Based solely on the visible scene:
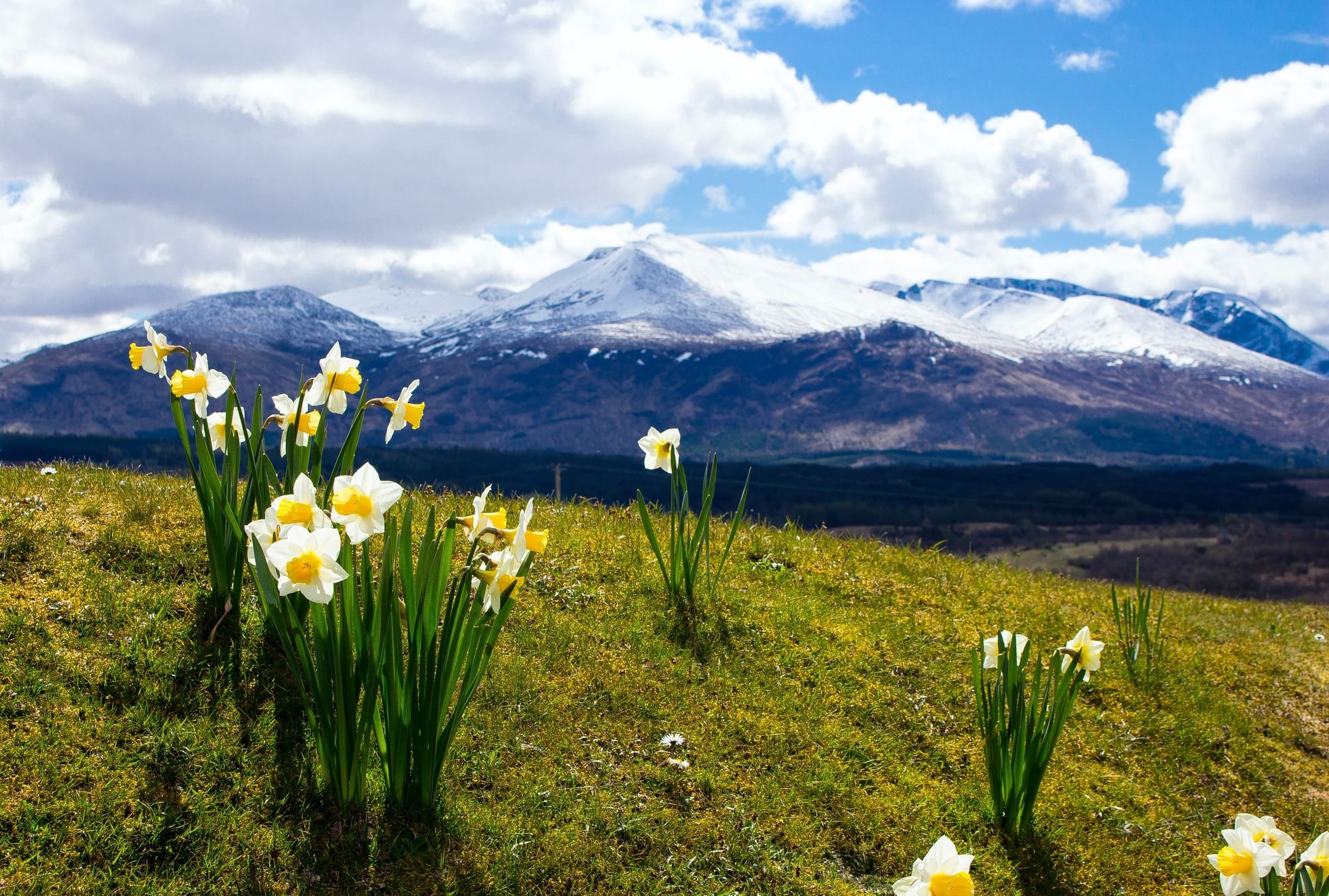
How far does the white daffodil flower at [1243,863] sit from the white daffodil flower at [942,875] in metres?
1.37

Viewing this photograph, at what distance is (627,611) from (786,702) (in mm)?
1568

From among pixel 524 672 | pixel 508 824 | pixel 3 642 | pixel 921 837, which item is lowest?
pixel 921 837

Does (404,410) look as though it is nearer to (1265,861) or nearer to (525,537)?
(525,537)

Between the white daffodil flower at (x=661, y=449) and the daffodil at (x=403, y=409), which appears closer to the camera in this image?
the daffodil at (x=403, y=409)

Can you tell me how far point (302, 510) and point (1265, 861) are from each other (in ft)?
15.3

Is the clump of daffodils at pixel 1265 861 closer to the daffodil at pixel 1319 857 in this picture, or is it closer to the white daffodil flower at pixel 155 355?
the daffodil at pixel 1319 857

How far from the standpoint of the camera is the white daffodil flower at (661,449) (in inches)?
278

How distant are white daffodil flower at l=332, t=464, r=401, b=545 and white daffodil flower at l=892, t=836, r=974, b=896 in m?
2.74

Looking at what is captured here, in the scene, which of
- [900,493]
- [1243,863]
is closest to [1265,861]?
[1243,863]

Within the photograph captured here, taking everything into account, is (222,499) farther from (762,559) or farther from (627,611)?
(762,559)

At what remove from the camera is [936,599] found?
366 inches

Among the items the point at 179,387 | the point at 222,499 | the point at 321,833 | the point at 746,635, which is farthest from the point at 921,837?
the point at 179,387

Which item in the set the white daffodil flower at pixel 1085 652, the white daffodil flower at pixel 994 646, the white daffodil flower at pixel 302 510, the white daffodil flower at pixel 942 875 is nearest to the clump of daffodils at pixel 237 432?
the white daffodil flower at pixel 302 510

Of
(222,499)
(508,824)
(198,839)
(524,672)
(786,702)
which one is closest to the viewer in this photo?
(198,839)
